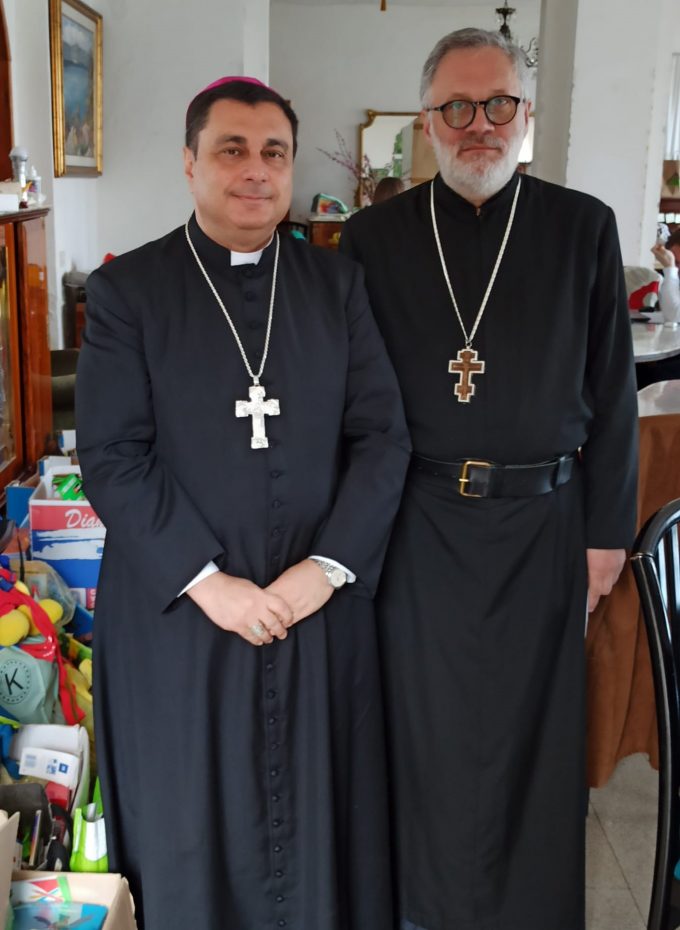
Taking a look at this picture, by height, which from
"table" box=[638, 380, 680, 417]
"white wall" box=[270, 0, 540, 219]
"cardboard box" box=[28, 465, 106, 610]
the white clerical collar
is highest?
"white wall" box=[270, 0, 540, 219]

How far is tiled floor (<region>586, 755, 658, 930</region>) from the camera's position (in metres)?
2.29

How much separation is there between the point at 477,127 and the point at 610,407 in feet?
1.92

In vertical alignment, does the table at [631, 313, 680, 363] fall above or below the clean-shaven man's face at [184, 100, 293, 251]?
below

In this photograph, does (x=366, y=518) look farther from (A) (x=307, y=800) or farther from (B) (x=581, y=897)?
(B) (x=581, y=897)

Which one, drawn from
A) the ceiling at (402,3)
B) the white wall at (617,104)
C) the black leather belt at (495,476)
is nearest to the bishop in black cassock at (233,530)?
the black leather belt at (495,476)

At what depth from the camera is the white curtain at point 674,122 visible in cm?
1173

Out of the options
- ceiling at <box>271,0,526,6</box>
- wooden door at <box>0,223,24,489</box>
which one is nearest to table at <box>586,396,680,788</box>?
wooden door at <box>0,223,24,489</box>

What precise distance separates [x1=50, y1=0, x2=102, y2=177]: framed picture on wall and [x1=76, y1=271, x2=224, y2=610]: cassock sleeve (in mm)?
4283

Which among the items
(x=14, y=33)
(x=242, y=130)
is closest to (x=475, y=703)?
(x=242, y=130)

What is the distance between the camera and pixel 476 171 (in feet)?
6.12

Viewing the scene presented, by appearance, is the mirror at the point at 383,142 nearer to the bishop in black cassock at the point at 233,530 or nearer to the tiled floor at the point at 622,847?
the tiled floor at the point at 622,847

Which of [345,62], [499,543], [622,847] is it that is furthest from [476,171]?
[345,62]

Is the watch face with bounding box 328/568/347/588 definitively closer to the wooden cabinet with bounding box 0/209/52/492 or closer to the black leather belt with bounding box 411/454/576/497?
the black leather belt with bounding box 411/454/576/497

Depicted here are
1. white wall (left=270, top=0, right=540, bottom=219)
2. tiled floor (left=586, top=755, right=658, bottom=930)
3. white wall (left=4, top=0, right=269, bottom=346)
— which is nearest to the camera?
tiled floor (left=586, top=755, right=658, bottom=930)
